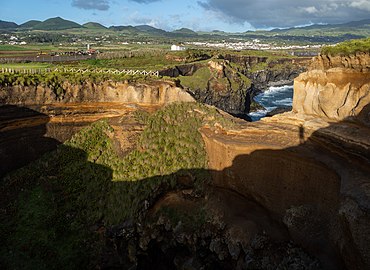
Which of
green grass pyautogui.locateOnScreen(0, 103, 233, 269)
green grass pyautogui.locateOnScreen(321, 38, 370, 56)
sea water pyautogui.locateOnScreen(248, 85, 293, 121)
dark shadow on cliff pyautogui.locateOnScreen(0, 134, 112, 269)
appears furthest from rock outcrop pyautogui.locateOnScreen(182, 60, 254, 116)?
green grass pyautogui.locateOnScreen(321, 38, 370, 56)

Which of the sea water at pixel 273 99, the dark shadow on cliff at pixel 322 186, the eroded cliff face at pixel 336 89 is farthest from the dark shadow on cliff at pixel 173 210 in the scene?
the sea water at pixel 273 99

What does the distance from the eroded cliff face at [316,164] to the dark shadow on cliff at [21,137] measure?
53.4 ft

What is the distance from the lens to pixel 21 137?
105ft

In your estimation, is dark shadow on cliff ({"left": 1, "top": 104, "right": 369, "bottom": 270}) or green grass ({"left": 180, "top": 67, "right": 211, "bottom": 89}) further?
green grass ({"left": 180, "top": 67, "right": 211, "bottom": 89})

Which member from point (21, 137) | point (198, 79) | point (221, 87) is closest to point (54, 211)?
point (21, 137)

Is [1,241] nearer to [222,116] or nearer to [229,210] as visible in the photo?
[229,210]

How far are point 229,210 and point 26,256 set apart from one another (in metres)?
14.5

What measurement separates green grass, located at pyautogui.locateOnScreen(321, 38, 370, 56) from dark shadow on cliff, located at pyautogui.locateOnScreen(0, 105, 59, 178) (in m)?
24.7

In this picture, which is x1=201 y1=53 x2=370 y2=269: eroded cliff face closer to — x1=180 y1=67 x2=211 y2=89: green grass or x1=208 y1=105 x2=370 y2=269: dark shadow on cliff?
x1=208 y1=105 x2=370 y2=269: dark shadow on cliff

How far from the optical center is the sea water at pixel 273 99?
88819mm

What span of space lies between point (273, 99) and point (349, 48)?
278 ft

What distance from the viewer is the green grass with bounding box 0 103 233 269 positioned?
26.3m

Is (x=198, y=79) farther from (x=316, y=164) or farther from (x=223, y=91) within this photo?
(x=316, y=164)

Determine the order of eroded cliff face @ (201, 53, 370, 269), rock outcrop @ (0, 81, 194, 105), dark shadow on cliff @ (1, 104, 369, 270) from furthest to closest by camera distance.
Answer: rock outcrop @ (0, 81, 194, 105) → dark shadow on cliff @ (1, 104, 369, 270) → eroded cliff face @ (201, 53, 370, 269)
